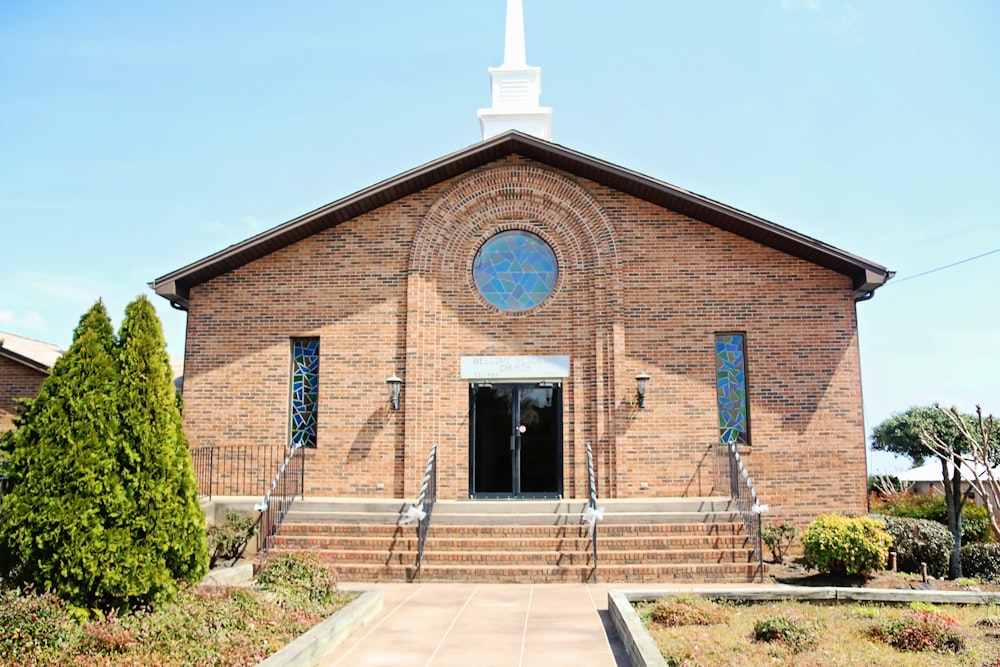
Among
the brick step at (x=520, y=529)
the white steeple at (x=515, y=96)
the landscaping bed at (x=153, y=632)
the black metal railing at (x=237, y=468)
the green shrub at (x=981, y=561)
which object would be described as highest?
the white steeple at (x=515, y=96)

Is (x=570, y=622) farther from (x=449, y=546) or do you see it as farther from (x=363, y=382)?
(x=363, y=382)

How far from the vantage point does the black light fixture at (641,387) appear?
1445 cm

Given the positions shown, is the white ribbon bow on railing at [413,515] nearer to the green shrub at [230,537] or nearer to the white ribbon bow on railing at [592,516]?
the green shrub at [230,537]

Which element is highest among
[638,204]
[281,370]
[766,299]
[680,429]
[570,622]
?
[638,204]

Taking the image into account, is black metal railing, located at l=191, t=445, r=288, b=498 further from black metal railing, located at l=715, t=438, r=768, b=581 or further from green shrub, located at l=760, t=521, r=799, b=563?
green shrub, located at l=760, t=521, r=799, b=563

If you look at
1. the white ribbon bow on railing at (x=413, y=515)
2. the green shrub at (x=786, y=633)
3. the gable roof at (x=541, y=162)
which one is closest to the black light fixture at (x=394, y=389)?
the white ribbon bow on railing at (x=413, y=515)

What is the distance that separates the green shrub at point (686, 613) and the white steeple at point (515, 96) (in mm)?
13388

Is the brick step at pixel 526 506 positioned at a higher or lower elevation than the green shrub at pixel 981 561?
higher

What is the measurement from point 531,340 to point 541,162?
3.46 meters

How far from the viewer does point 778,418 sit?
47.5ft

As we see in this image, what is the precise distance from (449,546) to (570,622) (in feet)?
12.4

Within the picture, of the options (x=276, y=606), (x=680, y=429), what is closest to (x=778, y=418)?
(x=680, y=429)

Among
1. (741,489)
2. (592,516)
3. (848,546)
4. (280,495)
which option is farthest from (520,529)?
(848,546)

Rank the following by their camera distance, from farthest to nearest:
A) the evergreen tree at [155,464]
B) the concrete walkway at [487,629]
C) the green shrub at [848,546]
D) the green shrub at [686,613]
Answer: the green shrub at [848,546] < the green shrub at [686,613] < the evergreen tree at [155,464] < the concrete walkway at [487,629]
